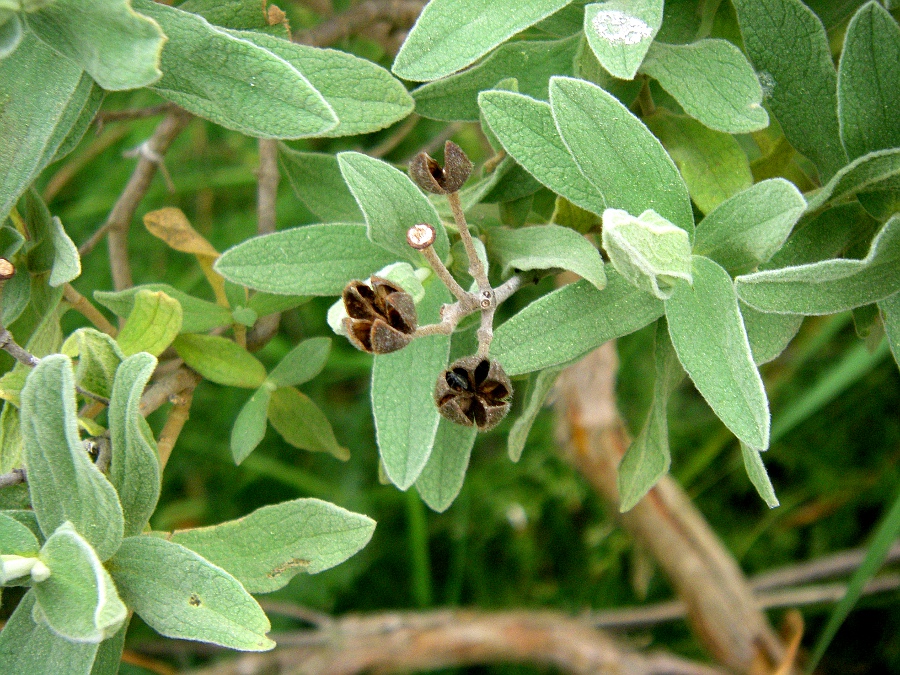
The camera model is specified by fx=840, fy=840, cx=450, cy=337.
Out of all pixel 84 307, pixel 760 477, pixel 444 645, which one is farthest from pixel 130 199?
pixel 444 645

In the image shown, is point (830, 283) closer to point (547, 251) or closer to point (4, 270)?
point (547, 251)

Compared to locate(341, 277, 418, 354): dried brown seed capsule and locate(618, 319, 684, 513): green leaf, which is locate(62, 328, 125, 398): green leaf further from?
locate(618, 319, 684, 513): green leaf

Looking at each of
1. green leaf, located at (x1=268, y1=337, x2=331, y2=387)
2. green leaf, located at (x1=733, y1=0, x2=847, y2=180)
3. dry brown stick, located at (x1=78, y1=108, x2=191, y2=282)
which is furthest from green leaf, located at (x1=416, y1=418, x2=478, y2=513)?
dry brown stick, located at (x1=78, y1=108, x2=191, y2=282)

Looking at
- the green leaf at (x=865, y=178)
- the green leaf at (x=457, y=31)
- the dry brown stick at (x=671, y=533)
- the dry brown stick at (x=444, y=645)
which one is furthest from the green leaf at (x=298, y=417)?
the dry brown stick at (x=444, y=645)

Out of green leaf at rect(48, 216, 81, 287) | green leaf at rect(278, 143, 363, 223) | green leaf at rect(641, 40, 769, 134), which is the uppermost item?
green leaf at rect(641, 40, 769, 134)

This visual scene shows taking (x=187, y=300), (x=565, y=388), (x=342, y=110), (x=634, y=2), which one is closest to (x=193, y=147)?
(x=565, y=388)

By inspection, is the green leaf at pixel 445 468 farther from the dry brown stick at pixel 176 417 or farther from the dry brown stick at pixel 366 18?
the dry brown stick at pixel 366 18
